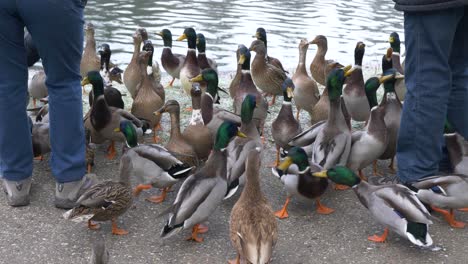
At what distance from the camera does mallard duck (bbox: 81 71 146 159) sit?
203 inches

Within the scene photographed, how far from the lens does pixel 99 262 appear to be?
314 cm

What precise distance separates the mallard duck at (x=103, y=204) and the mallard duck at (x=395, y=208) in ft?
4.72

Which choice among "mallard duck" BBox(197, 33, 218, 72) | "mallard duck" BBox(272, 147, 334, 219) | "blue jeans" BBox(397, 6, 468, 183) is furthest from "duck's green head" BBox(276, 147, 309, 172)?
"mallard duck" BBox(197, 33, 218, 72)

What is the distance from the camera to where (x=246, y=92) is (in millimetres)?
6066

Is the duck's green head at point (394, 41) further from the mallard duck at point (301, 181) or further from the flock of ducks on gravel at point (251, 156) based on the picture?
the mallard duck at point (301, 181)

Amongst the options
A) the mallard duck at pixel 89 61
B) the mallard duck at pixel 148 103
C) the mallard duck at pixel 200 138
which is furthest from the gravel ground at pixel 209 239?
the mallard duck at pixel 89 61

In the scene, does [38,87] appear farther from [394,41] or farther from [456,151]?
[456,151]

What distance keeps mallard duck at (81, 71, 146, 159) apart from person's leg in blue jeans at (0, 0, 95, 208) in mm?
1067

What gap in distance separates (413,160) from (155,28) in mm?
8959

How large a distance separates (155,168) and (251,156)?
1.01m

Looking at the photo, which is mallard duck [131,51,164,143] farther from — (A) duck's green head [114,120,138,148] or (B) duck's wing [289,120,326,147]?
(B) duck's wing [289,120,326,147]

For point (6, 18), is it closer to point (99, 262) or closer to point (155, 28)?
point (99, 262)

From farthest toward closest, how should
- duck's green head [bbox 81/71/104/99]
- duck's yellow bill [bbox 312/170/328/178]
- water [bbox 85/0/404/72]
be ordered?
1. water [bbox 85/0/404/72]
2. duck's green head [bbox 81/71/104/99]
3. duck's yellow bill [bbox 312/170/328/178]

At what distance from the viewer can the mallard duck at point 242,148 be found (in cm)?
432
